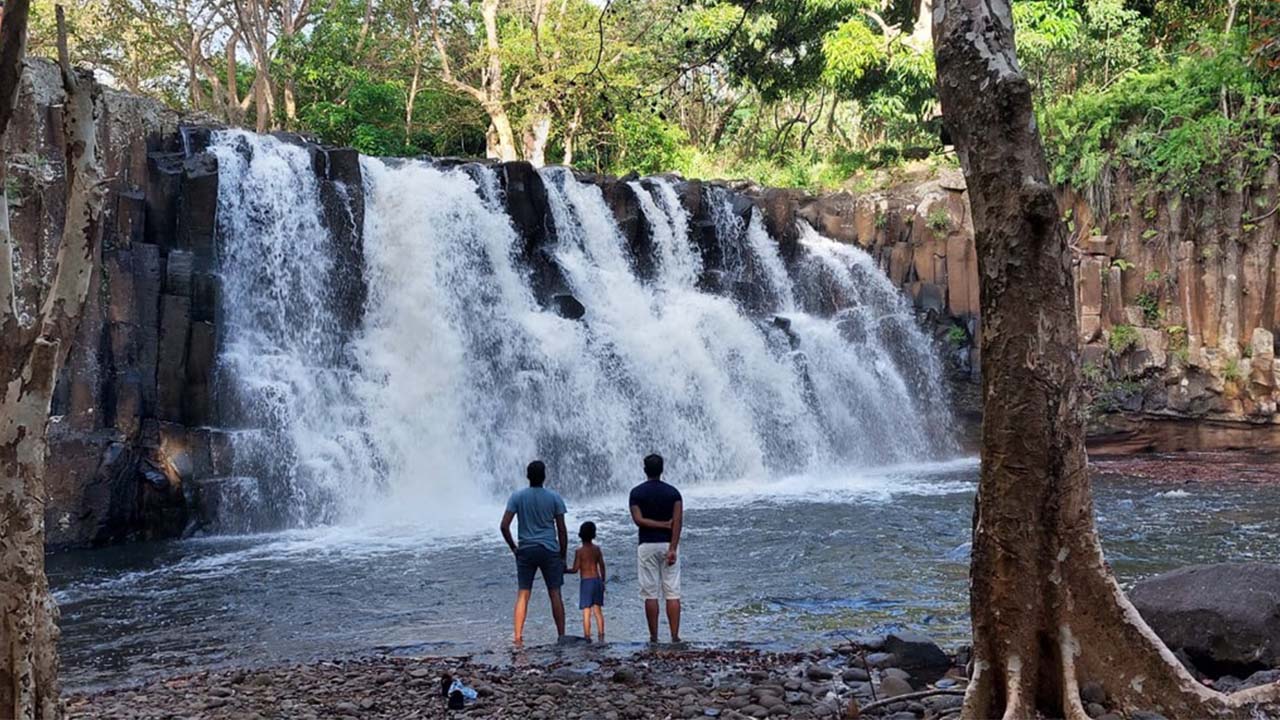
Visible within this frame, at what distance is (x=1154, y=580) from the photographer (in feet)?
24.5

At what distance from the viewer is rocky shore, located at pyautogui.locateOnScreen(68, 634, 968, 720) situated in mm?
6332

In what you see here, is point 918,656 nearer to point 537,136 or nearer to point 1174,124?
point 1174,124

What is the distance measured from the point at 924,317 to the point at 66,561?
59.6 feet

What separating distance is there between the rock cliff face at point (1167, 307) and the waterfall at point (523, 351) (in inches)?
84.8

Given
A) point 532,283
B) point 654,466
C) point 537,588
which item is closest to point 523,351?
point 532,283

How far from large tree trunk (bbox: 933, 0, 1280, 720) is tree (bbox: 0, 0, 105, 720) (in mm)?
4322

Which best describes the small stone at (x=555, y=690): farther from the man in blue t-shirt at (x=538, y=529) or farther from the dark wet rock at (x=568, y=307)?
the dark wet rock at (x=568, y=307)

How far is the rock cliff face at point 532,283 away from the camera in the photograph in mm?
14672

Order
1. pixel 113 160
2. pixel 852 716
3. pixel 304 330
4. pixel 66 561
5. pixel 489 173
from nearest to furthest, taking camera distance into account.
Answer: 1. pixel 852 716
2. pixel 66 561
3. pixel 113 160
4. pixel 304 330
5. pixel 489 173

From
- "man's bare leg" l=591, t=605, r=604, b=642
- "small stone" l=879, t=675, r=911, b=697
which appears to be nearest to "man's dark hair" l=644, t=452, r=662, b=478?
"man's bare leg" l=591, t=605, r=604, b=642

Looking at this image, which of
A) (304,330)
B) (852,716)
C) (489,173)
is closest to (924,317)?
(489,173)

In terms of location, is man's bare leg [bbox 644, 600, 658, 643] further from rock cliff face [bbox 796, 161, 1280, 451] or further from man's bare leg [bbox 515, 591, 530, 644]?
rock cliff face [bbox 796, 161, 1280, 451]

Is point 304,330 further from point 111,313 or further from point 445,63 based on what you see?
point 445,63

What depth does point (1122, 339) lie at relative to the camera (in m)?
23.1
